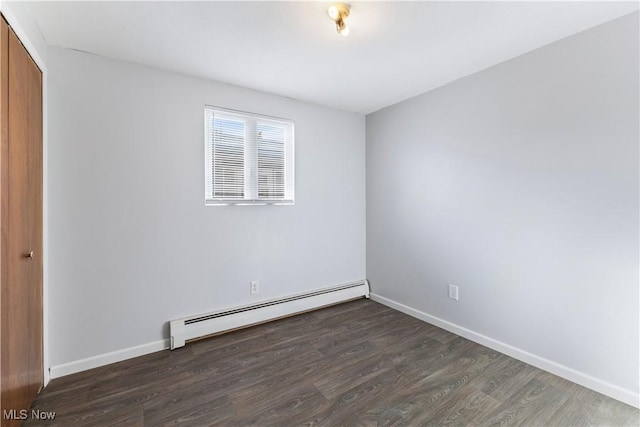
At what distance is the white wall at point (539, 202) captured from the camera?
5.72ft

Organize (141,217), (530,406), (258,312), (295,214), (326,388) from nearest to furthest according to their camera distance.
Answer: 1. (530,406)
2. (326,388)
3. (141,217)
4. (258,312)
5. (295,214)

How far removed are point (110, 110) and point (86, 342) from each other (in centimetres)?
178

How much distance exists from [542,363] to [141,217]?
10.9 ft

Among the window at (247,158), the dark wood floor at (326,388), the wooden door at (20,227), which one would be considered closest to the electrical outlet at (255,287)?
the dark wood floor at (326,388)

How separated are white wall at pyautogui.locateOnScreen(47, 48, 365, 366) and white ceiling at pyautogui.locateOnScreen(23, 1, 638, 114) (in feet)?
0.82

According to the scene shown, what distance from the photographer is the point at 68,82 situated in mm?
2041

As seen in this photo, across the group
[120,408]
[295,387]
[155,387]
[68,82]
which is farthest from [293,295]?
[68,82]

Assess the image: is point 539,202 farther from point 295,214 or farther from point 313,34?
point 295,214

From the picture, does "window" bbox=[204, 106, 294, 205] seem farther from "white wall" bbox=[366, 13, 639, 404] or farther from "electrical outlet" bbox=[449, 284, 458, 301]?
"electrical outlet" bbox=[449, 284, 458, 301]

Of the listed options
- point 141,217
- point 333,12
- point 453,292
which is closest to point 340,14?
point 333,12

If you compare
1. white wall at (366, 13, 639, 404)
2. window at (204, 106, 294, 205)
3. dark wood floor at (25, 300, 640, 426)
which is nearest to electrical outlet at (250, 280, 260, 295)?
dark wood floor at (25, 300, 640, 426)

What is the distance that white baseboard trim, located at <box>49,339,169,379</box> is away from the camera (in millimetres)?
1997

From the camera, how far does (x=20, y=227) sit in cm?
156

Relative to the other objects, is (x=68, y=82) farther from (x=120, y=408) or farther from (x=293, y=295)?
(x=293, y=295)
